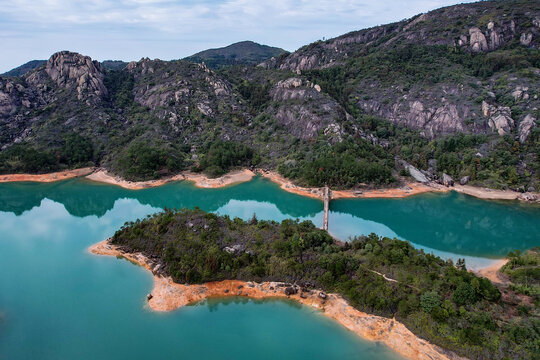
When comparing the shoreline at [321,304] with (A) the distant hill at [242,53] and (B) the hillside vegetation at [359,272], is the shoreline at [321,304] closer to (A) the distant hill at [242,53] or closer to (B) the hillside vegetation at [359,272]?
(B) the hillside vegetation at [359,272]

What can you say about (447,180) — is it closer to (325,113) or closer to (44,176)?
(325,113)

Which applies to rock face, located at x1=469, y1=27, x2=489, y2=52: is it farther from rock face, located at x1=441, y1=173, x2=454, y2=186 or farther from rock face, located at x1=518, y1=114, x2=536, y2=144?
rock face, located at x1=441, y1=173, x2=454, y2=186

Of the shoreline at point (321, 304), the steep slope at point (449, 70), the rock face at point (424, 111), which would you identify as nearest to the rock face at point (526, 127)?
the steep slope at point (449, 70)

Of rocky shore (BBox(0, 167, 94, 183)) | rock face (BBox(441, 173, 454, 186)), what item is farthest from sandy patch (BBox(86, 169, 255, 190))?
rock face (BBox(441, 173, 454, 186))

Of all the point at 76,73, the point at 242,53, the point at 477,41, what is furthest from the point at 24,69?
the point at 477,41

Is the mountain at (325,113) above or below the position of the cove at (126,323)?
above

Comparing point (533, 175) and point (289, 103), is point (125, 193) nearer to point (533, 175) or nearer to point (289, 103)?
point (289, 103)
